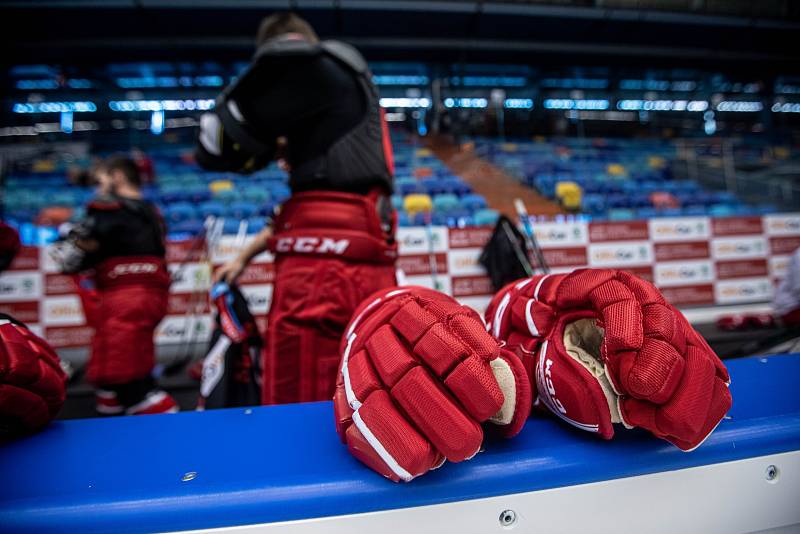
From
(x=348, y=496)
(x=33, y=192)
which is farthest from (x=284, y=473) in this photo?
(x=33, y=192)

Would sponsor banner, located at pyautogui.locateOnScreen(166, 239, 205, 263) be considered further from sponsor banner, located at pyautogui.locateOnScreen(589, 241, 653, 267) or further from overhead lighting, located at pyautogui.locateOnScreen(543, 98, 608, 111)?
overhead lighting, located at pyautogui.locateOnScreen(543, 98, 608, 111)

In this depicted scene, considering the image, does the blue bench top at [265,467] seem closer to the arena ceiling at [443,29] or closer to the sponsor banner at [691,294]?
the sponsor banner at [691,294]

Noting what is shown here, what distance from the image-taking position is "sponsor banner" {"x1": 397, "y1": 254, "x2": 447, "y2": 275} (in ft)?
9.14

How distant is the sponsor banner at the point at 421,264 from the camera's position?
2.79m

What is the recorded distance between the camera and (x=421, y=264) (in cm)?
279

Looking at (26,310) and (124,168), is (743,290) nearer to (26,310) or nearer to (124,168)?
(124,168)

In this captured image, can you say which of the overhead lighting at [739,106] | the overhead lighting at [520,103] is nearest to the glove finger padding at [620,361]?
the overhead lighting at [520,103]

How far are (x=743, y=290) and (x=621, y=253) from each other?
3.59 feet

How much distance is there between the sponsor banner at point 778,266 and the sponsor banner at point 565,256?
1.65m

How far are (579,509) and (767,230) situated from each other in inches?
160

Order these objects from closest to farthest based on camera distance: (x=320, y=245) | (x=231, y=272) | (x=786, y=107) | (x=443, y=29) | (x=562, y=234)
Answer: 1. (x=320, y=245)
2. (x=231, y=272)
3. (x=562, y=234)
4. (x=443, y=29)
5. (x=786, y=107)

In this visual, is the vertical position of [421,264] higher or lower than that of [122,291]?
higher

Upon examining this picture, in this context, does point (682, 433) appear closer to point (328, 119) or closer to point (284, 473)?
point (284, 473)

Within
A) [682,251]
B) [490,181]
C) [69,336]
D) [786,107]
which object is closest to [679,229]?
[682,251]
